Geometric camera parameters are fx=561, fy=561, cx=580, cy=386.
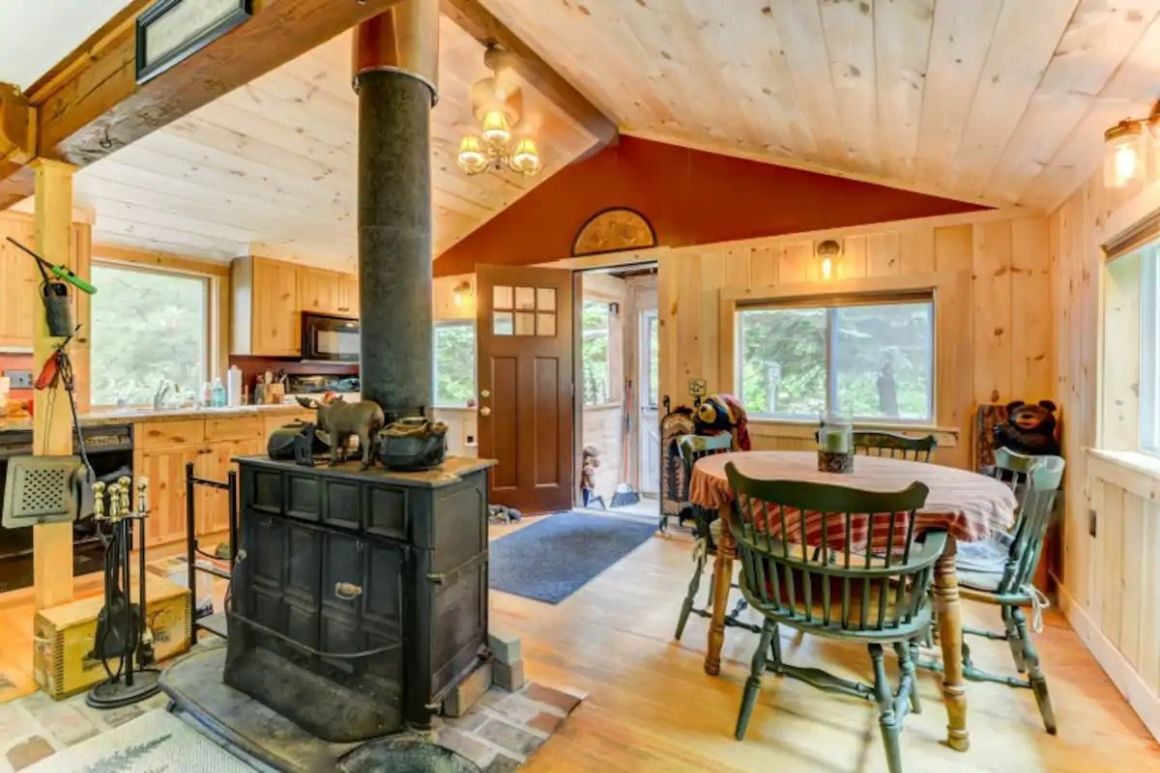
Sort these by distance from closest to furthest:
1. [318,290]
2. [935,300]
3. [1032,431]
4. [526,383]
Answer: [1032,431] < [935,300] < [526,383] < [318,290]

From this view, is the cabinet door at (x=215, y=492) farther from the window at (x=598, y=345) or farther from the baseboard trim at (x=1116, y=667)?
the baseboard trim at (x=1116, y=667)

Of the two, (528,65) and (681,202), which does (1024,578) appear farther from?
(528,65)

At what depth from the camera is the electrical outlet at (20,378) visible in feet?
11.1

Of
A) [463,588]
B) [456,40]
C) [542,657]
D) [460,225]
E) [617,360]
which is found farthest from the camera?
[617,360]

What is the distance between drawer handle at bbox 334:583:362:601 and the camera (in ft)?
5.90

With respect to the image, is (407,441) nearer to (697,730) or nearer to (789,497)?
(789,497)

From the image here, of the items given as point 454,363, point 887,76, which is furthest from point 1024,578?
point 454,363

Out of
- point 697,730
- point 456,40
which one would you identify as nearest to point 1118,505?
point 697,730

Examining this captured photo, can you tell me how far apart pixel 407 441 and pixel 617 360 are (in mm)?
4902

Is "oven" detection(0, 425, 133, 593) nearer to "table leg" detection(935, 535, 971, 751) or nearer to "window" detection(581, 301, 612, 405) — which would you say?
"table leg" detection(935, 535, 971, 751)

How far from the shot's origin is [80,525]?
3.21m

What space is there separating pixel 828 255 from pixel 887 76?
1.64m

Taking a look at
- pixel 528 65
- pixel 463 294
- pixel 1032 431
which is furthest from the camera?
pixel 463 294

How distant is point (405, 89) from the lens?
2068mm
